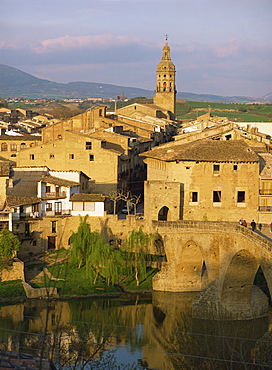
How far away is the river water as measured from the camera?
32.1m

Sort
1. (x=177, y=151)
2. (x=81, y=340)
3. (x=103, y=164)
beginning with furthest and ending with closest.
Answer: (x=103, y=164) < (x=177, y=151) < (x=81, y=340)

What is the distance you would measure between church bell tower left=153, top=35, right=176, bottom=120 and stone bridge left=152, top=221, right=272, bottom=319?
204 ft

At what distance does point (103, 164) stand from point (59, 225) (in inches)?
406

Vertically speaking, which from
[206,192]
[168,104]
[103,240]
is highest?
[168,104]

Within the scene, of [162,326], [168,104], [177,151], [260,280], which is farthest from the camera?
[168,104]

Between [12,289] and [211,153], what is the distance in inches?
639

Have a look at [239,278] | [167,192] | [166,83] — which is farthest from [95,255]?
[166,83]

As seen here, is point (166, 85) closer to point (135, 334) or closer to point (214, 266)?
point (214, 266)

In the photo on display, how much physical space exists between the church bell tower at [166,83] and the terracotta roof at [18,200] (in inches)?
2352

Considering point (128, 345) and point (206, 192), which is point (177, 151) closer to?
point (206, 192)

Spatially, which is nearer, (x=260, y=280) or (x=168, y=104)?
(x=260, y=280)

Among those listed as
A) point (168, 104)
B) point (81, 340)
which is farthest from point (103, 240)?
point (168, 104)

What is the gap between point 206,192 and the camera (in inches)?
1891

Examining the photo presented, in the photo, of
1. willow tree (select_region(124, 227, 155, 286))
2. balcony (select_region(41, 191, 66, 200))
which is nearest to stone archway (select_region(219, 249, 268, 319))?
willow tree (select_region(124, 227, 155, 286))
